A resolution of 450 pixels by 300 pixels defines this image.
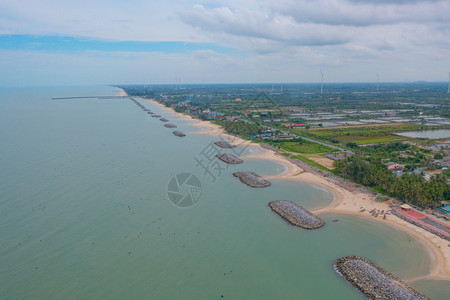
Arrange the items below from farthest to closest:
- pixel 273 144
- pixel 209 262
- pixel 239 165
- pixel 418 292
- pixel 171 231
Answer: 1. pixel 273 144
2. pixel 239 165
3. pixel 171 231
4. pixel 209 262
5. pixel 418 292

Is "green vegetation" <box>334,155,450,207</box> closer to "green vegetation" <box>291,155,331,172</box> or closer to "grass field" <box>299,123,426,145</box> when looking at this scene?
"green vegetation" <box>291,155,331,172</box>

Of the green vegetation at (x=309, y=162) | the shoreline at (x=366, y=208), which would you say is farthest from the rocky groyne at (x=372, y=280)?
the green vegetation at (x=309, y=162)

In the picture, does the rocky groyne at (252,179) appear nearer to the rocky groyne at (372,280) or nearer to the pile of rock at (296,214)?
the pile of rock at (296,214)

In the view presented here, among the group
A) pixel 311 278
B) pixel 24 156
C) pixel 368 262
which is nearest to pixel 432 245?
pixel 368 262

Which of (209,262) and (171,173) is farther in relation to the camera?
(171,173)

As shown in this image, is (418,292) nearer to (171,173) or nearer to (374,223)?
(374,223)

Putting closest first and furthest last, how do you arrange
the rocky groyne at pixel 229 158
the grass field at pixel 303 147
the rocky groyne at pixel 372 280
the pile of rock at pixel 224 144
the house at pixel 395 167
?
the rocky groyne at pixel 372 280 → the house at pixel 395 167 → the rocky groyne at pixel 229 158 → the grass field at pixel 303 147 → the pile of rock at pixel 224 144

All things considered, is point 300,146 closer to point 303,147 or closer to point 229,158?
point 303,147
